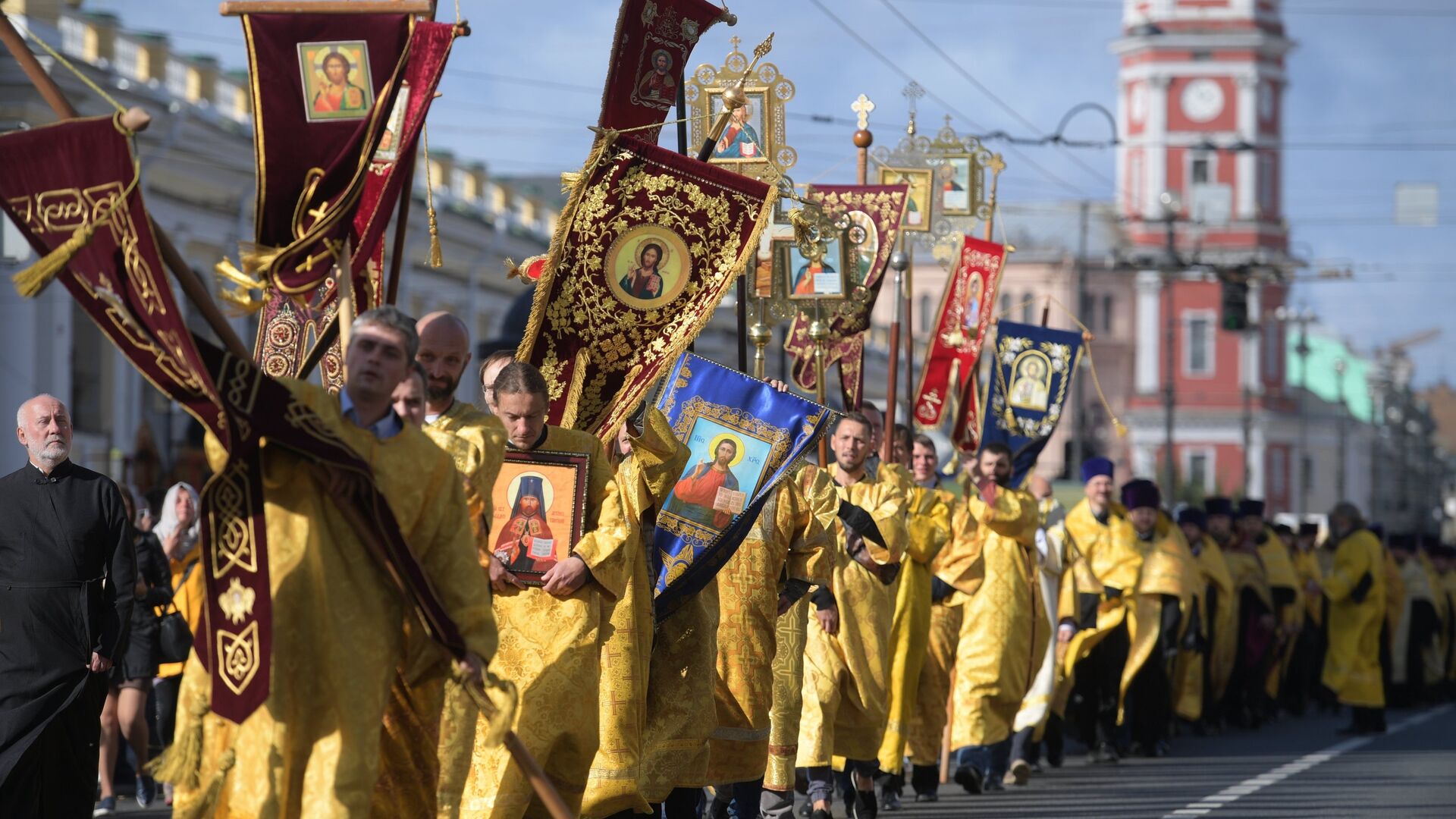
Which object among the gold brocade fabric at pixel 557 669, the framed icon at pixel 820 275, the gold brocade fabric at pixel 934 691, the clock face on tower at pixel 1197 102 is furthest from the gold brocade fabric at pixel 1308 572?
the clock face on tower at pixel 1197 102

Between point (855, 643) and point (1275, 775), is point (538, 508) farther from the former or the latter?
point (1275, 775)

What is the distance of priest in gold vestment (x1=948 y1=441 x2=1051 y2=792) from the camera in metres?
12.2

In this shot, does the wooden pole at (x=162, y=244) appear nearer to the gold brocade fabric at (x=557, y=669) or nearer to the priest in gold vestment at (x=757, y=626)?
the gold brocade fabric at (x=557, y=669)

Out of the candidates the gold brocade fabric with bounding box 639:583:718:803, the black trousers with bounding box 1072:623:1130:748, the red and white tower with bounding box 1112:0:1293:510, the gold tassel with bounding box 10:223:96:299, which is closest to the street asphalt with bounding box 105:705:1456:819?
the black trousers with bounding box 1072:623:1130:748

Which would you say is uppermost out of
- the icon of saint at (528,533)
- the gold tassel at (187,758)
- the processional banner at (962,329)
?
the processional banner at (962,329)

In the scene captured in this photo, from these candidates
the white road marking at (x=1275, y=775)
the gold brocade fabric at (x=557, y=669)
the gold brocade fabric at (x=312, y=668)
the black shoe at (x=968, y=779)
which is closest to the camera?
the gold brocade fabric at (x=312, y=668)

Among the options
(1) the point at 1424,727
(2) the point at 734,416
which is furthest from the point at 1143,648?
(2) the point at 734,416

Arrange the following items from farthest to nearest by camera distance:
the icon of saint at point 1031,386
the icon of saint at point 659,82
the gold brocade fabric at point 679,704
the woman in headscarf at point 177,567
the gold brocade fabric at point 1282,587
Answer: the gold brocade fabric at point 1282,587 < the icon of saint at point 1031,386 < the woman in headscarf at point 177,567 < the icon of saint at point 659,82 < the gold brocade fabric at point 679,704

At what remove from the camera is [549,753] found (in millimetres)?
7148

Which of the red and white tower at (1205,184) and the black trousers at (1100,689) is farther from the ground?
the red and white tower at (1205,184)

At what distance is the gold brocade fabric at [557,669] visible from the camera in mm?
7086

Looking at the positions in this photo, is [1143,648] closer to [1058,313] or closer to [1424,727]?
[1424,727]

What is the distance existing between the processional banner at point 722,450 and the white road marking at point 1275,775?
11.1 feet

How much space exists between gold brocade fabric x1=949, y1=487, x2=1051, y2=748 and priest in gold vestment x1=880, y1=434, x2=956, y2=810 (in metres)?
0.50
